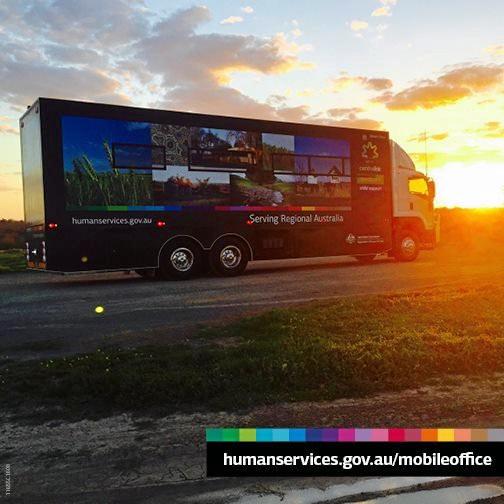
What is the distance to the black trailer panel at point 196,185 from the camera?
12234 millimetres

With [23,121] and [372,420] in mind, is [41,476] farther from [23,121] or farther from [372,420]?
[23,121]

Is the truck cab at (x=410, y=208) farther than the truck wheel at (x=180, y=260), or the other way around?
the truck cab at (x=410, y=208)

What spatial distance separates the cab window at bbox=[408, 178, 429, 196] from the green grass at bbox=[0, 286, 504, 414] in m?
11.1

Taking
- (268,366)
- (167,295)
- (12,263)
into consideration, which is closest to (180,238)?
(167,295)

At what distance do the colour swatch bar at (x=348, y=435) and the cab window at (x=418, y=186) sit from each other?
49.0 ft

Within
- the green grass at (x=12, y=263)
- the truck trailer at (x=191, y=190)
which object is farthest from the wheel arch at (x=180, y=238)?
the green grass at (x=12, y=263)

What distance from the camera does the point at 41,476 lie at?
341 cm

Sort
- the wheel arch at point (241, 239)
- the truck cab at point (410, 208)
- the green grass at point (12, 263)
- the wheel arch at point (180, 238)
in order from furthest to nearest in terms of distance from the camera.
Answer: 1. the green grass at point (12, 263)
2. the truck cab at point (410, 208)
3. the wheel arch at point (241, 239)
4. the wheel arch at point (180, 238)

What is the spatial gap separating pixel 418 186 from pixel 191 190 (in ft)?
Answer: 28.6

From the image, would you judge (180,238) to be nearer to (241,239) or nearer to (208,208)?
→ (208,208)

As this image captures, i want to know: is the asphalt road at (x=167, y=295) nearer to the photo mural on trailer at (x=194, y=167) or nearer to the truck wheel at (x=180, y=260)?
the truck wheel at (x=180, y=260)

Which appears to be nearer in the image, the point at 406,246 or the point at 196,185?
the point at 196,185

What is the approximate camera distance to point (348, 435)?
3.94 metres

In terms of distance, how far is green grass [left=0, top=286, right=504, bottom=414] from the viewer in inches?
186
